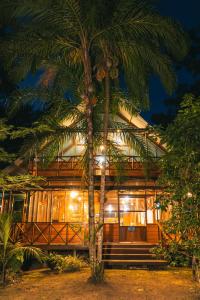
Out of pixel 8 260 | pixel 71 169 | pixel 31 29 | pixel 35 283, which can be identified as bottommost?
pixel 35 283

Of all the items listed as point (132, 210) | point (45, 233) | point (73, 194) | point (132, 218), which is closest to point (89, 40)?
point (45, 233)

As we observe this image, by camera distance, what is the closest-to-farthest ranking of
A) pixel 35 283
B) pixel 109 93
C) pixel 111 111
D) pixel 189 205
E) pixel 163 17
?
1. pixel 189 205
2. pixel 35 283
3. pixel 163 17
4. pixel 109 93
5. pixel 111 111

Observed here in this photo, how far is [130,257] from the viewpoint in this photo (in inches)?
354

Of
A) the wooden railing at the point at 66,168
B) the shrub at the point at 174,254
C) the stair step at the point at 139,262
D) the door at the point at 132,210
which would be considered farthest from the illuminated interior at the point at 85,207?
the shrub at the point at 174,254

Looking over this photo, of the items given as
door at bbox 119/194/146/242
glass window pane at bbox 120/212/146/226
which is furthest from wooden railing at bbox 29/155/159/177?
glass window pane at bbox 120/212/146/226

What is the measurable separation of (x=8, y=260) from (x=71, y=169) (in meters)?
5.01

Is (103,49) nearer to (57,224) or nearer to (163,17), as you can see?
(163,17)

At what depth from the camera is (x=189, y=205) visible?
5.02 metres

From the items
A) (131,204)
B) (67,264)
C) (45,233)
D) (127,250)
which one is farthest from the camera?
(131,204)

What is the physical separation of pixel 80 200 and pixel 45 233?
2923 millimetres

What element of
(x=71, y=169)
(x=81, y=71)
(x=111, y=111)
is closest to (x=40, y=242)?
(x=71, y=169)

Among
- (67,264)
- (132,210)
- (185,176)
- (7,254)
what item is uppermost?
(185,176)

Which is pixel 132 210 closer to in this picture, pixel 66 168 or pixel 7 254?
pixel 66 168

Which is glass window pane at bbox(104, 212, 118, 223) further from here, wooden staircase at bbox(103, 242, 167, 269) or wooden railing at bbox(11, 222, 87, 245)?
wooden staircase at bbox(103, 242, 167, 269)
